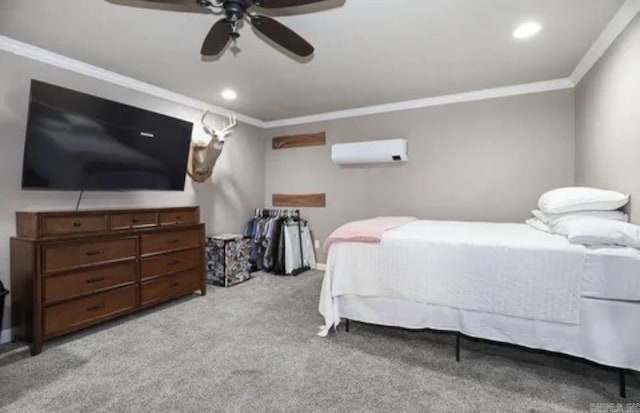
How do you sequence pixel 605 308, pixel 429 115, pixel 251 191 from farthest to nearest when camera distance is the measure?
pixel 251 191
pixel 429 115
pixel 605 308

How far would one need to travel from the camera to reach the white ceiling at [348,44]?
2215 millimetres

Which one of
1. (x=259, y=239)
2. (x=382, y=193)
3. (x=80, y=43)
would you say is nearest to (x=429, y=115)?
(x=382, y=193)

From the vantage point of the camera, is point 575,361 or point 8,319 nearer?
point 575,361

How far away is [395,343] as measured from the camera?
255cm

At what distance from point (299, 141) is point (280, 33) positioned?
3.25 m

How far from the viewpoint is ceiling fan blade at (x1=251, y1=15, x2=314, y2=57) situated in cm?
187

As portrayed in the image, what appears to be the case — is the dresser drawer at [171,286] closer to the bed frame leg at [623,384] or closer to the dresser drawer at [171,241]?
the dresser drawer at [171,241]

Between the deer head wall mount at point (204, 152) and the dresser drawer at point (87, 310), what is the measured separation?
1.70 m

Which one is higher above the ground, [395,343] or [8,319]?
[8,319]

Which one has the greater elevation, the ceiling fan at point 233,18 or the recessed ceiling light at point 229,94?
the recessed ceiling light at point 229,94

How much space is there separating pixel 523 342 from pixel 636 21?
2.24 m

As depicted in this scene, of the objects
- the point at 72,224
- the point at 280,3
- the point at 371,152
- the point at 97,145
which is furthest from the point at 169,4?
the point at 371,152

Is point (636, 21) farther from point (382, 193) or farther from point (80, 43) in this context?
point (80, 43)

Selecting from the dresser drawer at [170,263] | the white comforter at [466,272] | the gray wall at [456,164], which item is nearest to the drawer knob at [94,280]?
the dresser drawer at [170,263]
